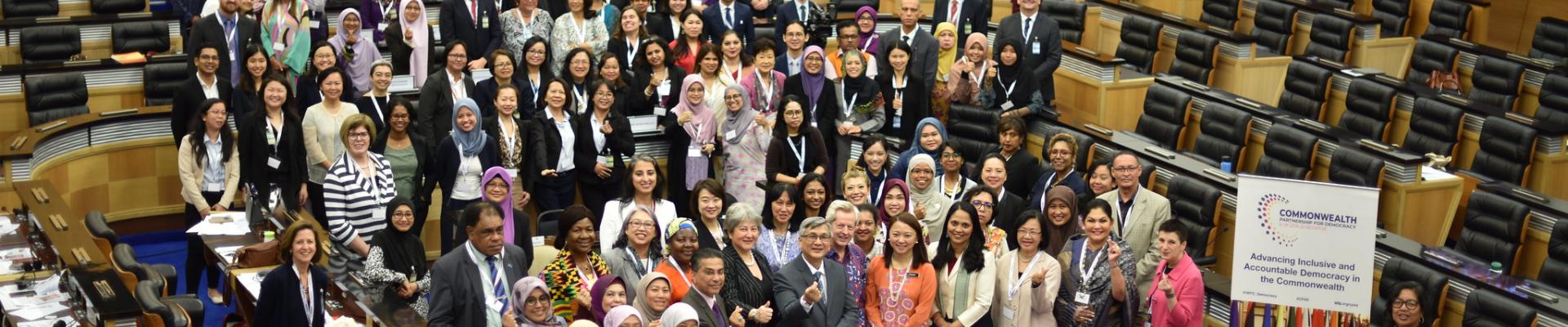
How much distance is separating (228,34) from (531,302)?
14.0 ft

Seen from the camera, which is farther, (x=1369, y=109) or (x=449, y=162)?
(x=1369, y=109)

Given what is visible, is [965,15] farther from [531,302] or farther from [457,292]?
[531,302]

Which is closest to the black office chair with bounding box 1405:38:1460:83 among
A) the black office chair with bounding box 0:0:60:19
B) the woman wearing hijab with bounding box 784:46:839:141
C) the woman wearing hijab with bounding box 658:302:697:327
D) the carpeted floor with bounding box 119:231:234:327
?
the woman wearing hijab with bounding box 784:46:839:141

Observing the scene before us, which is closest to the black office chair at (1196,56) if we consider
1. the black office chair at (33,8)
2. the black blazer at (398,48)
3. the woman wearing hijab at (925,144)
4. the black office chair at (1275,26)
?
the black office chair at (1275,26)

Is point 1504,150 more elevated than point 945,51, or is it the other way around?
point 945,51

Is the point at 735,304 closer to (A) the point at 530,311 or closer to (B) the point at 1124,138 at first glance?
(A) the point at 530,311

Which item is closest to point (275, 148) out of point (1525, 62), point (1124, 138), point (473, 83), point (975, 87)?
point (473, 83)

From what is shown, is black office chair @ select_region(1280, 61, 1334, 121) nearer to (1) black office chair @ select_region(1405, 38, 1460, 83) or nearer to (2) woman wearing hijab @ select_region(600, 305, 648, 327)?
(1) black office chair @ select_region(1405, 38, 1460, 83)

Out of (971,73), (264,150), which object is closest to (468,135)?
(264,150)

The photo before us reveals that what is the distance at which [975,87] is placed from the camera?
9.21 metres

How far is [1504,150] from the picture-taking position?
9023mm

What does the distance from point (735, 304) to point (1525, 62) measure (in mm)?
5862

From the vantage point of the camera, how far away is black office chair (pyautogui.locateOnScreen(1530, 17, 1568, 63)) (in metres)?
10.6

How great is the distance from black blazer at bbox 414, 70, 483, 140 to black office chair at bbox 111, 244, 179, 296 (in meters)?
1.83
